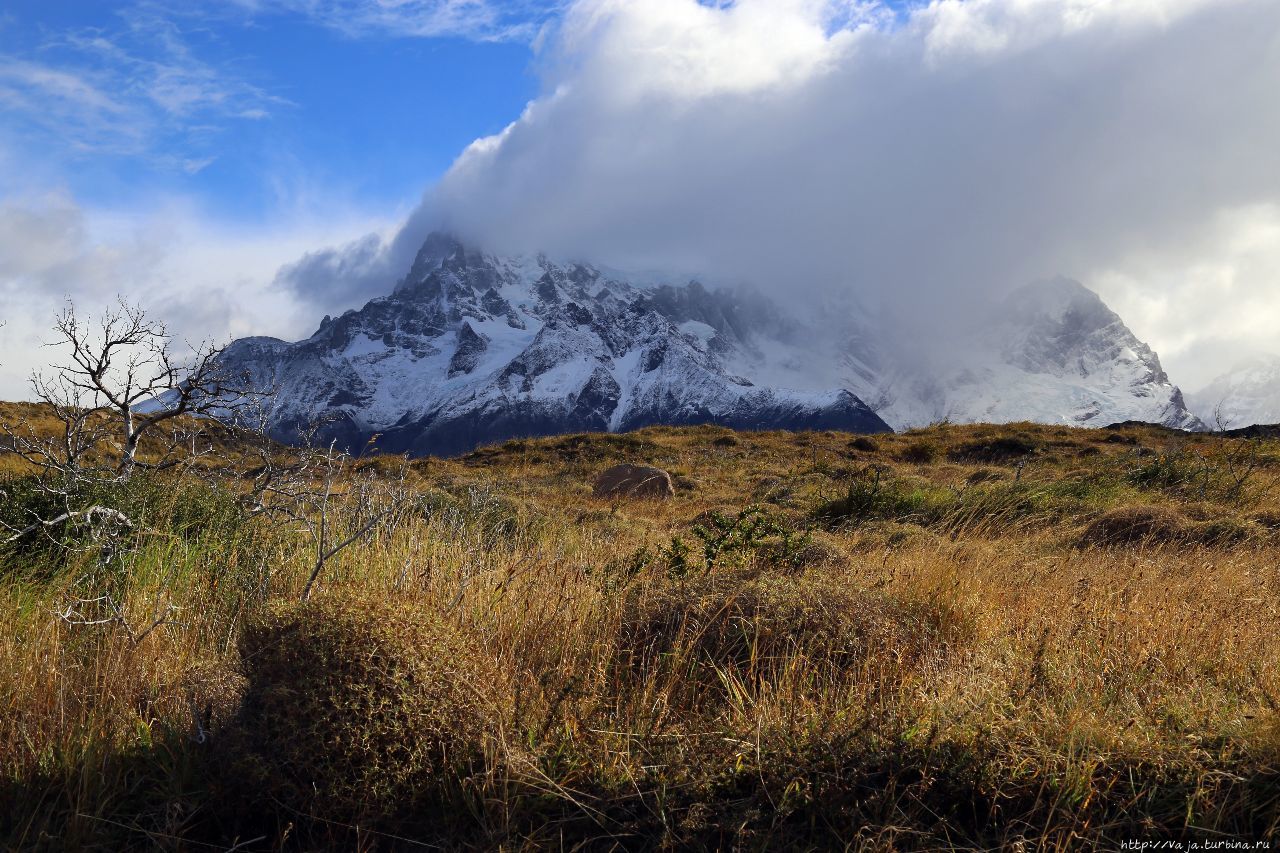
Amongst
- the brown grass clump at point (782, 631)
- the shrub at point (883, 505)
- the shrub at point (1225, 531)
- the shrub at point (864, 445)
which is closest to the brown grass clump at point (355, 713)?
the brown grass clump at point (782, 631)

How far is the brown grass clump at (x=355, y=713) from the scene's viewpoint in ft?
9.85

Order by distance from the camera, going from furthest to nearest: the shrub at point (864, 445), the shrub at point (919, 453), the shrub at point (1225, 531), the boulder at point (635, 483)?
the shrub at point (864, 445) → the shrub at point (919, 453) → the boulder at point (635, 483) → the shrub at point (1225, 531)

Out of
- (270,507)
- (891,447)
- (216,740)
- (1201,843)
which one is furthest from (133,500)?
(891,447)

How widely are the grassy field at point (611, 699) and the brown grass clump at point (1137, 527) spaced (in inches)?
99.2

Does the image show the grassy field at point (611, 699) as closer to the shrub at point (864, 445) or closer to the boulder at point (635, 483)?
the boulder at point (635, 483)

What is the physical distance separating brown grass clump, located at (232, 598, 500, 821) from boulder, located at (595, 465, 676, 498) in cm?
1284

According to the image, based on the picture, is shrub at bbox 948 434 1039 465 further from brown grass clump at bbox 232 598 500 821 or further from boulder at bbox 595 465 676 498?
brown grass clump at bbox 232 598 500 821

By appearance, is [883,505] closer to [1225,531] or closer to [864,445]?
[1225,531]

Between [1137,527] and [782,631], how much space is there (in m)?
6.99

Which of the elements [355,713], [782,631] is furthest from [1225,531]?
[355,713]

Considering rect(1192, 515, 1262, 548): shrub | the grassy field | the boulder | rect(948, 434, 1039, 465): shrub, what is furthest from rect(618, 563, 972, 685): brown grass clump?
rect(948, 434, 1039, 465): shrub

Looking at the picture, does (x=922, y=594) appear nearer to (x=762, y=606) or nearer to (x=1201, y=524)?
(x=762, y=606)

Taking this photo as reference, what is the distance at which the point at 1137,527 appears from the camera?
366 inches

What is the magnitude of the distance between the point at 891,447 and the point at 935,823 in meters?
23.0
